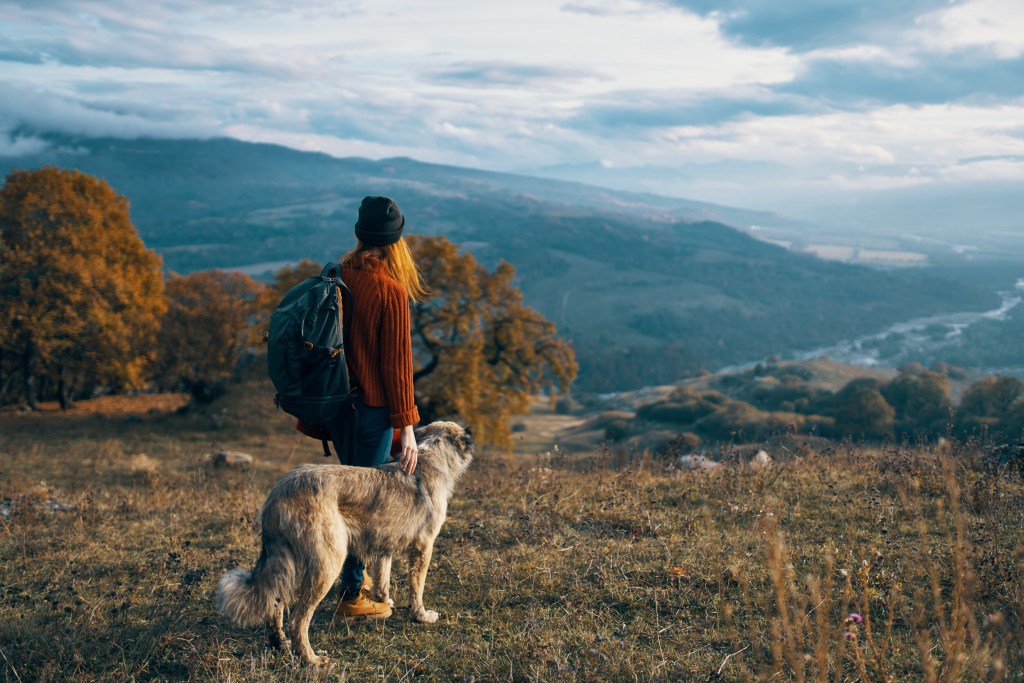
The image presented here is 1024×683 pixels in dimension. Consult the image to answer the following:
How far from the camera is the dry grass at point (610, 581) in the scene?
4.06m

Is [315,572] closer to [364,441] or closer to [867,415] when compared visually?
[364,441]

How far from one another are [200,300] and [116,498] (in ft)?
92.9

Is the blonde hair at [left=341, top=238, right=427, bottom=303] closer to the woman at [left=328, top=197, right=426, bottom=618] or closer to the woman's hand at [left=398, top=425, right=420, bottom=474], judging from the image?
the woman at [left=328, top=197, right=426, bottom=618]

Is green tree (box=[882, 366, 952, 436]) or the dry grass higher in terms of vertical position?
the dry grass

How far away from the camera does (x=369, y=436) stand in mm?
4598

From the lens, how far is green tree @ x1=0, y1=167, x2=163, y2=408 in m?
→ 26.5

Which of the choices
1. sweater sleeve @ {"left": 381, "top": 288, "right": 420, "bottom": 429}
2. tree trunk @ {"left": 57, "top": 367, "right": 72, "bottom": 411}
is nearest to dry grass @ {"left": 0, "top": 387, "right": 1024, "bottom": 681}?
sweater sleeve @ {"left": 381, "top": 288, "right": 420, "bottom": 429}

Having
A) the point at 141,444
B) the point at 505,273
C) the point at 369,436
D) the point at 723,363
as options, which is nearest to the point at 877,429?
the point at 505,273

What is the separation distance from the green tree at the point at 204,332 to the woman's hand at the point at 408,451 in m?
29.6

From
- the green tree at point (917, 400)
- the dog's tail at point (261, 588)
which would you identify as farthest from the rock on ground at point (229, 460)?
the green tree at point (917, 400)

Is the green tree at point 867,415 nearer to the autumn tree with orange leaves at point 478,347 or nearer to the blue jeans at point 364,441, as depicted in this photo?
the autumn tree with orange leaves at point 478,347

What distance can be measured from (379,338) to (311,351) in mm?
480

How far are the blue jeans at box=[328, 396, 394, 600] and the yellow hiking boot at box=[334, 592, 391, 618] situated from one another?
9cm

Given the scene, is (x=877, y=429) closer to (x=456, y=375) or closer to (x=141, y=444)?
(x=456, y=375)
